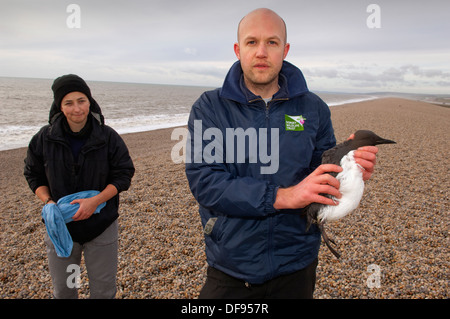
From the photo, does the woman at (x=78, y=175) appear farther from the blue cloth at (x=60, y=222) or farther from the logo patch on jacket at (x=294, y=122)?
the logo patch on jacket at (x=294, y=122)

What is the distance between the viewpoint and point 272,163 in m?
1.87

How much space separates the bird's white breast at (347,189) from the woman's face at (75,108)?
242cm

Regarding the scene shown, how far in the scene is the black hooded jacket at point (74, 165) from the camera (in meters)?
2.66

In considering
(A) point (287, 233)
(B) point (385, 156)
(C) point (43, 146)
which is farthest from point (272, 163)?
(B) point (385, 156)

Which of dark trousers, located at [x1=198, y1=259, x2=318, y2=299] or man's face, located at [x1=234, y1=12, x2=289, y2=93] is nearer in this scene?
man's face, located at [x1=234, y1=12, x2=289, y2=93]

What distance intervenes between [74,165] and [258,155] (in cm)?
192

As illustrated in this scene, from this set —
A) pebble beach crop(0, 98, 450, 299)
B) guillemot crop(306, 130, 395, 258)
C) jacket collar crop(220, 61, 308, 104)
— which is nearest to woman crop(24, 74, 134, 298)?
pebble beach crop(0, 98, 450, 299)

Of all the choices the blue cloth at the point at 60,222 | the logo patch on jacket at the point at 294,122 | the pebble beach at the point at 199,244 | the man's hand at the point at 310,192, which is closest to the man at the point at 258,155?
the logo patch on jacket at the point at 294,122

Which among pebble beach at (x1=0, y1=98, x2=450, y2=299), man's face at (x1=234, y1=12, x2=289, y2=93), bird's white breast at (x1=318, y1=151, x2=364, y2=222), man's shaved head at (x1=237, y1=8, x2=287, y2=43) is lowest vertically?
pebble beach at (x1=0, y1=98, x2=450, y2=299)

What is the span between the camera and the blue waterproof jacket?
1.83 metres

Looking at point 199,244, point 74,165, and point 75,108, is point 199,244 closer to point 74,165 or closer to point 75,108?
point 74,165

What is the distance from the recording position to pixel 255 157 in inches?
72.5

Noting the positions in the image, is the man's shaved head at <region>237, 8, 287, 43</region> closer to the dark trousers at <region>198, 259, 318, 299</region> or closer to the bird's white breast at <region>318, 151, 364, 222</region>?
the bird's white breast at <region>318, 151, 364, 222</region>

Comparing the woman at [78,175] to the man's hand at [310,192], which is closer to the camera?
the man's hand at [310,192]
